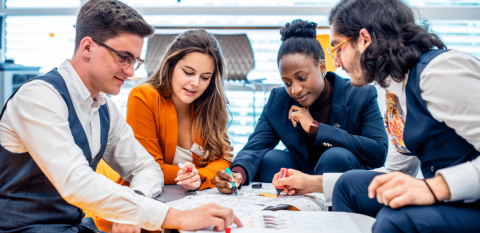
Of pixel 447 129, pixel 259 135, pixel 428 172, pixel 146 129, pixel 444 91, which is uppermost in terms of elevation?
pixel 444 91

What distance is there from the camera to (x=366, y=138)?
6.11 ft

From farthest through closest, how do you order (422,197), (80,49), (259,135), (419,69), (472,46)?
(472,46) → (259,135) → (80,49) → (419,69) → (422,197)

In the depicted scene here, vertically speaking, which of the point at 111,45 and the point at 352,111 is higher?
the point at 111,45

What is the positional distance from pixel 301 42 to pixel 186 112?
2.57 feet

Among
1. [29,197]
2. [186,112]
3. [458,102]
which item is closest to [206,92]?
[186,112]

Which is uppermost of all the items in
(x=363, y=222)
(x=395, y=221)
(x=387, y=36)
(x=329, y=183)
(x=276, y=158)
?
(x=387, y=36)

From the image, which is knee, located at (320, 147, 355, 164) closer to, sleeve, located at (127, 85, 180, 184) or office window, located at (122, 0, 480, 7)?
sleeve, located at (127, 85, 180, 184)

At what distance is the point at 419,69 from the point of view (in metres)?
0.99

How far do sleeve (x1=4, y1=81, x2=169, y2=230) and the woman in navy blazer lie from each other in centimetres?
76

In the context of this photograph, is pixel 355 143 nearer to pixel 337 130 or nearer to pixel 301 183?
pixel 337 130

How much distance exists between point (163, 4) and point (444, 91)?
3.43m

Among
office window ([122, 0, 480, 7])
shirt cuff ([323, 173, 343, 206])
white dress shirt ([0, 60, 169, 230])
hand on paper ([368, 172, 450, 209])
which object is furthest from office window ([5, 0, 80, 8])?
hand on paper ([368, 172, 450, 209])

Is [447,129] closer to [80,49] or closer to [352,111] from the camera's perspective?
[352,111]

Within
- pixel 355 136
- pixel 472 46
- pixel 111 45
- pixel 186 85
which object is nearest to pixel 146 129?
pixel 186 85
